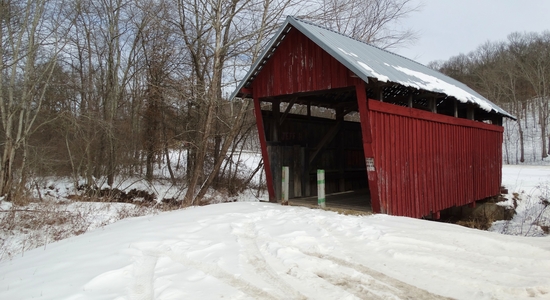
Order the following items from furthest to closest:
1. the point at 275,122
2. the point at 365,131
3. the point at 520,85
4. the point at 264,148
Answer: the point at 520,85
the point at 275,122
the point at 264,148
the point at 365,131

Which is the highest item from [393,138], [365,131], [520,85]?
[520,85]

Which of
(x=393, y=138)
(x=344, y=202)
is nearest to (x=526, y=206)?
(x=344, y=202)

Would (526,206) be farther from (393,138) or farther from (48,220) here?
(48,220)

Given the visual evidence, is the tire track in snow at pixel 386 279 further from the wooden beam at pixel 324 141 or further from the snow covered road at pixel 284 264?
the wooden beam at pixel 324 141

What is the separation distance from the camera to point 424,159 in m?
9.08

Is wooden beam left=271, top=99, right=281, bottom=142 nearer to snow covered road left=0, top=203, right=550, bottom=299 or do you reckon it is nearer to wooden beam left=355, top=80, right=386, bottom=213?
wooden beam left=355, top=80, right=386, bottom=213

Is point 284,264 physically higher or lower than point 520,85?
lower

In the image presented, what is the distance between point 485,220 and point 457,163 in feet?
9.78

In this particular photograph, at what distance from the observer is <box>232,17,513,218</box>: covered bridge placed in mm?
7711

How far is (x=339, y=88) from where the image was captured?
8.24 m

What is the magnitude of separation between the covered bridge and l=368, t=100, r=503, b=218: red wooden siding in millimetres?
22

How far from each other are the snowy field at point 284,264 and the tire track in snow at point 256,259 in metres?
0.01

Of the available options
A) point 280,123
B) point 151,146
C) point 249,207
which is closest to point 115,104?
point 151,146

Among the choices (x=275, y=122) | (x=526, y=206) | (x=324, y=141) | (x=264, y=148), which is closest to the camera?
(x=264, y=148)
